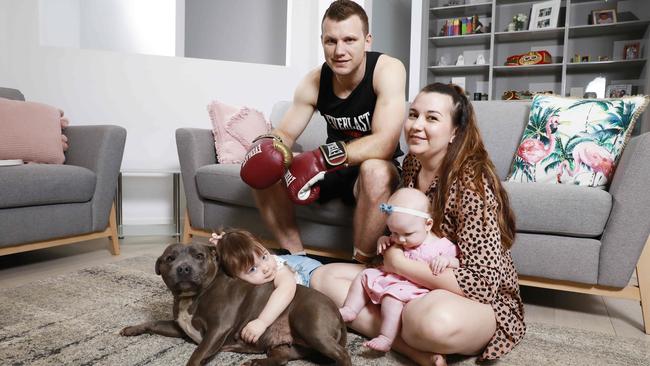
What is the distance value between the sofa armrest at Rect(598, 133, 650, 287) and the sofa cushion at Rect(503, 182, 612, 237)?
4 cm

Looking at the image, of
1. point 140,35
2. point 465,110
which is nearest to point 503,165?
point 465,110

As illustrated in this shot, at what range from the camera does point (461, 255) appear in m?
1.23

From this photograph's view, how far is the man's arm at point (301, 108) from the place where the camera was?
2035 millimetres

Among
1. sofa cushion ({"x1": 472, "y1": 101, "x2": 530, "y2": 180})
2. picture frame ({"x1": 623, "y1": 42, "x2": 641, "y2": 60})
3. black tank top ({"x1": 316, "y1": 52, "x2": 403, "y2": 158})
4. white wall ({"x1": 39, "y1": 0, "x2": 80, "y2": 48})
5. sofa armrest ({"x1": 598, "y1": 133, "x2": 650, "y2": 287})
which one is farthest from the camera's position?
picture frame ({"x1": 623, "y1": 42, "x2": 641, "y2": 60})

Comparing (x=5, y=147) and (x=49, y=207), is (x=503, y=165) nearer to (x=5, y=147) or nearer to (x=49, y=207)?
(x=49, y=207)

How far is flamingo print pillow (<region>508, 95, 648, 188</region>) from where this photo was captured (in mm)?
1891

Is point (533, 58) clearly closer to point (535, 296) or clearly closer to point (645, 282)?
point (535, 296)

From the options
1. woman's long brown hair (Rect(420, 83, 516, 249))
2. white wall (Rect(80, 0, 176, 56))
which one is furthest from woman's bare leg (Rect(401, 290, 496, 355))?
white wall (Rect(80, 0, 176, 56))

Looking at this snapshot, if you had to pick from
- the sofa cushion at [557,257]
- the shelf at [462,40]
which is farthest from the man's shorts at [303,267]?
the shelf at [462,40]

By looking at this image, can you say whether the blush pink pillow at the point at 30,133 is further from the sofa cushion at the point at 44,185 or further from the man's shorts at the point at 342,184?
the man's shorts at the point at 342,184

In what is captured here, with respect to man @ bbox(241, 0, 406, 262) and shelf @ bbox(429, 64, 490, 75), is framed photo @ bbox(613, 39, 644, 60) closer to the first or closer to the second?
shelf @ bbox(429, 64, 490, 75)

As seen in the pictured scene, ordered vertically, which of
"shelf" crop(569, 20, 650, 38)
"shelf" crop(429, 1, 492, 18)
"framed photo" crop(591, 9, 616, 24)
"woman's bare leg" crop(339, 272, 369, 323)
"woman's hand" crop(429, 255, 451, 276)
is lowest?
"woman's bare leg" crop(339, 272, 369, 323)

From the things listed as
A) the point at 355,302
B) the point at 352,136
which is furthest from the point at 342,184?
the point at 355,302

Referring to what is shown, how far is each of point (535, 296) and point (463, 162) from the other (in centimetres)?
105
